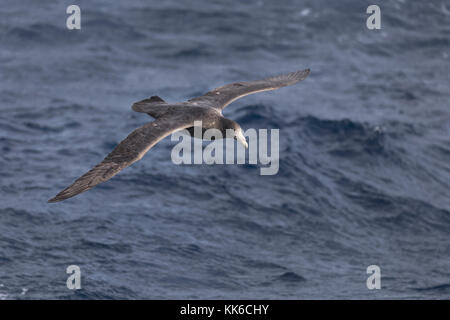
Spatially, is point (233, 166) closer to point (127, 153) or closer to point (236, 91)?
point (236, 91)

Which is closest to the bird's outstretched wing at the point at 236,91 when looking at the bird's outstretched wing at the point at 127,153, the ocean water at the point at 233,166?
the bird's outstretched wing at the point at 127,153

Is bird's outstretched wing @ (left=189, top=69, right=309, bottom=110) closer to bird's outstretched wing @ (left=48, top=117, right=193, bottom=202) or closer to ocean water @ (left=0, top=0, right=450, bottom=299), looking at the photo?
bird's outstretched wing @ (left=48, top=117, right=193, bottom=202)

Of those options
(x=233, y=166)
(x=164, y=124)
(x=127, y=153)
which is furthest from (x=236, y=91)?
(x=233, y=166)

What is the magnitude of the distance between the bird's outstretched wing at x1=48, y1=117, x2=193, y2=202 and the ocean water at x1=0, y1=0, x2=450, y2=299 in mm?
4306

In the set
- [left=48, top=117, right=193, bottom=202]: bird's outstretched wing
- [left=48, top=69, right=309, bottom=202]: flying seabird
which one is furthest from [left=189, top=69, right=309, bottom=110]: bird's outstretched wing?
[left=48, top=117, right=193, bottom=202]: bird's outstretched wing

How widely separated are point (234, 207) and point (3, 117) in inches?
291

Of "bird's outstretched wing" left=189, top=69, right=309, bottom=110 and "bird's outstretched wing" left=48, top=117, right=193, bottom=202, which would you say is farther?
"bird's outstretched wing" left=189, top=69, right=309, bottom=110

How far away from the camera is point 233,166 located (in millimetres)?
21953

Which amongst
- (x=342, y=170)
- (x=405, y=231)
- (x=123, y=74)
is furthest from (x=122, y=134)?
(x=405, y=231)

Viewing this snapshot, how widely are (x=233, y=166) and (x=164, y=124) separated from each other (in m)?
7.38

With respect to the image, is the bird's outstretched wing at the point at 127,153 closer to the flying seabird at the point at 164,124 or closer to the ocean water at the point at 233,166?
the flying seabird at the point at 164,124

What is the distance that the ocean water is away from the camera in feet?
60.3

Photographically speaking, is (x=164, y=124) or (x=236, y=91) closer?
(x=164, y=124)

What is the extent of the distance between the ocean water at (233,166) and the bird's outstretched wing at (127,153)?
4.31 m
